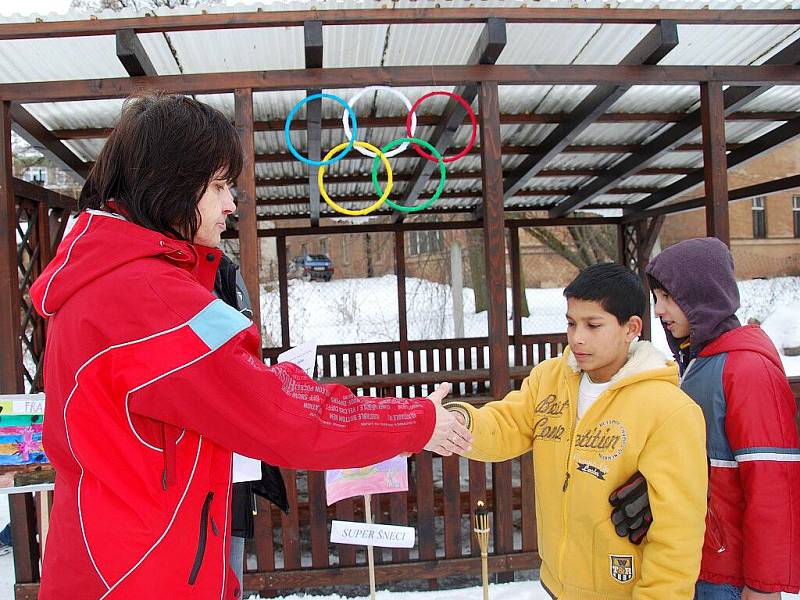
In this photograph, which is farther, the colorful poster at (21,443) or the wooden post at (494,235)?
the wooden post at (494,235)

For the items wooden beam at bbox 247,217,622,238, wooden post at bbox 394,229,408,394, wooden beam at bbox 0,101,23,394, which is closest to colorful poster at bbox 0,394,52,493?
wooden beam at bbox 0,101,23,394

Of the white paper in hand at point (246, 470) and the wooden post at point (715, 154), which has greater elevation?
the wooden post at point (715, 154)

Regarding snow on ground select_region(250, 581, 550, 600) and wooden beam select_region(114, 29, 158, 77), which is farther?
snow on ground select_region(250, 581, 550, 600)

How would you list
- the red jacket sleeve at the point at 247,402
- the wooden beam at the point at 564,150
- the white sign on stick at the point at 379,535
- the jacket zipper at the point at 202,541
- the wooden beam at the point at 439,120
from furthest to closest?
the wooden beam at the point at 564,150
the wooden beam at the point at 439,120
the white sign on stick at the point at 379,535
the jacket zipper at the point at 202,541
the red jacket sleeve at the point at 247,402

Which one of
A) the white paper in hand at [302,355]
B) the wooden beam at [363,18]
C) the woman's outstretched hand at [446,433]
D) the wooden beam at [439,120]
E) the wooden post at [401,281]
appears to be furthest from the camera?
the wooden post at [401,281]

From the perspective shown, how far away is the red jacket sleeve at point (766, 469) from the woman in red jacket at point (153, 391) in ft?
4.06

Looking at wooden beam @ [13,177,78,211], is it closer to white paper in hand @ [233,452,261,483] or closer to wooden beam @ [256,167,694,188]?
wooden beam @ [256,167,694,188]

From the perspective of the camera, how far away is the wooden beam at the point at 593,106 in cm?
354

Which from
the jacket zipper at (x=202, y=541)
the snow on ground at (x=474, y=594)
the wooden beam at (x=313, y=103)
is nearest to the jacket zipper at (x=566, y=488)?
the jacket zipper at (x=202, y=541)

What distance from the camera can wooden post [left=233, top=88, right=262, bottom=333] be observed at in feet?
11.7

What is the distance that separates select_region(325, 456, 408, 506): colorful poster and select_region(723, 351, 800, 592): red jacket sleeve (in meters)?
1.50

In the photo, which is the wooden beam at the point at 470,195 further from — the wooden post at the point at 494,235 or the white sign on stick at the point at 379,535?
the white sign on stick at the point at 379,535

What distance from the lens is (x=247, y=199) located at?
3580 mm

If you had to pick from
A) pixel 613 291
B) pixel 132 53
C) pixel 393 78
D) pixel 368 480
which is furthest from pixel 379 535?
pixel 132 53
